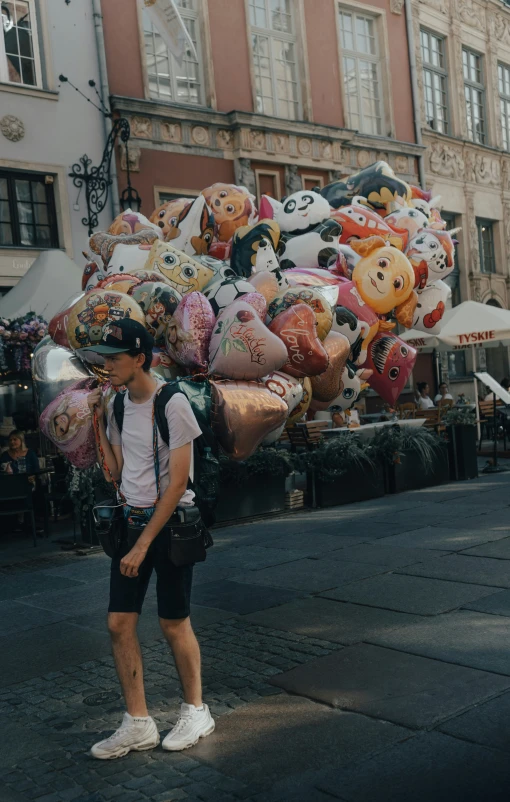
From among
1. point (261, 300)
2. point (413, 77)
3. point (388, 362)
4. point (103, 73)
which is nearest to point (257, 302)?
point (261, 300)

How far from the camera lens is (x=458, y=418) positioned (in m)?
12.5

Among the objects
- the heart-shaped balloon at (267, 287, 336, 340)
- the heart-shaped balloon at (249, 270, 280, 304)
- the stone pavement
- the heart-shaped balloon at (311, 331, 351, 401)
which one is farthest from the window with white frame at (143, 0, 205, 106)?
the stone pavement

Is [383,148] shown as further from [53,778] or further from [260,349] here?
[53,778]

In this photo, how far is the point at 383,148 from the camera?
22344mm

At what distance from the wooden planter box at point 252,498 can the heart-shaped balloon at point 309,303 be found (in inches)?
94.4

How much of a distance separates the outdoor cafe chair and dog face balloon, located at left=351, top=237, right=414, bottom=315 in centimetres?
418

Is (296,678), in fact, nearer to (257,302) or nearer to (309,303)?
(257,302)

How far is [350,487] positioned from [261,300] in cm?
414

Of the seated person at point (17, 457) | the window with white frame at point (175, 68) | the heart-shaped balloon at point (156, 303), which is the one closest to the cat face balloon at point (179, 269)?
the heart-shaped balloon at point (156, 303)

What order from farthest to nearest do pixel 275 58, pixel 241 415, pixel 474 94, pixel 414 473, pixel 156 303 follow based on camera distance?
pixel 474 94, pixel 275 58, pixel 414 473, pixel 156 303, pixel 241 415

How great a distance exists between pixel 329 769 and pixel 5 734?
1.67 m

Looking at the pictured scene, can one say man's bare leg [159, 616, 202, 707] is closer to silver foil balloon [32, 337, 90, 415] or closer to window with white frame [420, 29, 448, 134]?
silver foil balloon [32, 337, 90, 415]

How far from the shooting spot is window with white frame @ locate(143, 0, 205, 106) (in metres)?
17.7

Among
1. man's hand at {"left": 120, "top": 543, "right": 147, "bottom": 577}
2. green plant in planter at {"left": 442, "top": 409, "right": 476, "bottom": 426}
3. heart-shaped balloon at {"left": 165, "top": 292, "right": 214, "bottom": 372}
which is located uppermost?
heart-shaped balloon at {"left": 165, "top": 292, "right": 214, "bottom": 372}
